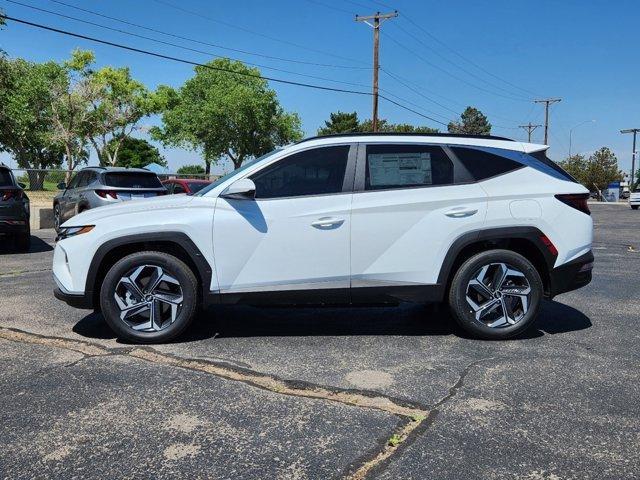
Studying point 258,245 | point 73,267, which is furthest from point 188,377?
point 73,267

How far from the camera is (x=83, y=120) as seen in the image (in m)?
38.2

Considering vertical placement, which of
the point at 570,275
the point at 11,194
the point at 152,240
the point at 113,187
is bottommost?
the point at 570,275

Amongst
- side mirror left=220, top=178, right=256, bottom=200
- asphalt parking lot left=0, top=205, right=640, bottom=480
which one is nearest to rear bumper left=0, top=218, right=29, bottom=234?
asphalt parking lot left=0, top=205, right=640, bottom=480

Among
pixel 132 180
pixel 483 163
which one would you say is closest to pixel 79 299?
pixel 483 163

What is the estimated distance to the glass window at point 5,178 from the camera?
400 inches

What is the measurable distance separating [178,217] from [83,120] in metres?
37.4

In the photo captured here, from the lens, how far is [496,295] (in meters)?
4.86

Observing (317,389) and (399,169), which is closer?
(317,389)

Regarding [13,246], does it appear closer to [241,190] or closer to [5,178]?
[5,178]

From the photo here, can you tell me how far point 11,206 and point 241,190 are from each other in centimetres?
748

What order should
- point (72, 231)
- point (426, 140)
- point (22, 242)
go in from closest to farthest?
1. point (72, 231)
2. point (426, 140)
3. point (22, 242)

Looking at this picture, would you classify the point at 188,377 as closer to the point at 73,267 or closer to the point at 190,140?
the point at 73,267

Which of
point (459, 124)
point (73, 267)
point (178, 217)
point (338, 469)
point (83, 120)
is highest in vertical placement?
point (459, 124)

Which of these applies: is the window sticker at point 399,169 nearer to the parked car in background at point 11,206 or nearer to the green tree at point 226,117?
the parked car in background at point 11,206
